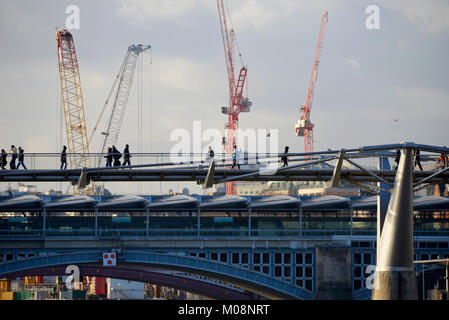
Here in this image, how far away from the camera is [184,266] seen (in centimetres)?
9000

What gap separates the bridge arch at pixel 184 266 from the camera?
286 ft

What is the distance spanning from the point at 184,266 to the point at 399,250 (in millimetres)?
46979

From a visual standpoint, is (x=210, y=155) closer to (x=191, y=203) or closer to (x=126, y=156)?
(x=126, y=156)

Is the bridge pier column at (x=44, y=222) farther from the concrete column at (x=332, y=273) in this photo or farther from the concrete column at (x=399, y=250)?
the concrete column at (x=399, y=250)

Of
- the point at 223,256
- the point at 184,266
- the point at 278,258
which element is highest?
the point at 223,256

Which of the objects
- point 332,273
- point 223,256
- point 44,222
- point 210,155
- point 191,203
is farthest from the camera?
point 191,203

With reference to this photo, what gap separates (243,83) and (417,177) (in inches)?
5406

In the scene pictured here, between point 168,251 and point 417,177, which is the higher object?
point 417,177

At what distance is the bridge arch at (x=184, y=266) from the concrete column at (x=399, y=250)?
4538cm

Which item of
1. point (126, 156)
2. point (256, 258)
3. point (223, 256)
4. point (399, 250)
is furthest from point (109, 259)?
point (399, 250)

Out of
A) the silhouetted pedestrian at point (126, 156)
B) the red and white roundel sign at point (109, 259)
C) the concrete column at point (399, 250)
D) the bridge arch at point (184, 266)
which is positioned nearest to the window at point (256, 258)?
the bridge arch at point (184, 266)
